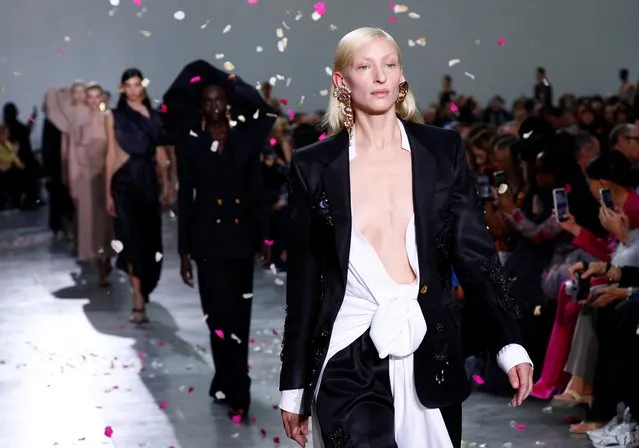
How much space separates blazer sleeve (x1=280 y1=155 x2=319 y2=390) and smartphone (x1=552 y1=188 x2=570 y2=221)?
2.92m

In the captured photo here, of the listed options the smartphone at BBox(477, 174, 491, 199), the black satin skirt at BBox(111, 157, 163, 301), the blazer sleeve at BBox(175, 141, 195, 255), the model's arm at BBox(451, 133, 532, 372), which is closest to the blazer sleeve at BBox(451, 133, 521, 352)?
the model's arm at BBox(451, 133, 532, 372)

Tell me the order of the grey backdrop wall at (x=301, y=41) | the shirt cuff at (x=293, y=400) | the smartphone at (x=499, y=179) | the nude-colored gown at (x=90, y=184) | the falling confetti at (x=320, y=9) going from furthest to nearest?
the grey backdrop wall at (x=301, y=41), the falling confetti at (x=320, y=9), the nude-colored gown at (x=90, y=184), the smartphone at (x=499, y=179), the shirt cuff at (x=293, y=400)

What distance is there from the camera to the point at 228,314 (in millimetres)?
6949

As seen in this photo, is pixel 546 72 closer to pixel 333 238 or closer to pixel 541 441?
pixel 541 441

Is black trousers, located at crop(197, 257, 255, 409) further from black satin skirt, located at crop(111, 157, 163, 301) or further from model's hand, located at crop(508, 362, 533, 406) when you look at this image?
model's hand, located at crop(508, 362, 533, 406)

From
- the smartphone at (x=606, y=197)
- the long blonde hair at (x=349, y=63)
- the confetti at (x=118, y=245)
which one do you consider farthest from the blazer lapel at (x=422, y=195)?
the confetti at (x=118, y=245)

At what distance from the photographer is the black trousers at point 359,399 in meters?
3.75

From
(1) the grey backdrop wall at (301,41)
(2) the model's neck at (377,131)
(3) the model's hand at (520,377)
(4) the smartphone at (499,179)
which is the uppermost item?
(1) the grey backdrop wall at (301,41)

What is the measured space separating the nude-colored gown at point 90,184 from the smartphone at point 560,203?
6110mm

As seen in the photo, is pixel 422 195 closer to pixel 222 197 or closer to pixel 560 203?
pixel 560 203

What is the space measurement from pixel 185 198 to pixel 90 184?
18.1 ft

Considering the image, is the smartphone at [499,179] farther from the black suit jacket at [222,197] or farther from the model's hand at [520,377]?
the model's hand at [520,377]

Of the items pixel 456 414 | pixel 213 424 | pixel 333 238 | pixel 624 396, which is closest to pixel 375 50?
pixel 333 238

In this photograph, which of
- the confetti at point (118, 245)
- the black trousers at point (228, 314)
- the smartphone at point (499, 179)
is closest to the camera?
the black trousers at point (228, 314)
